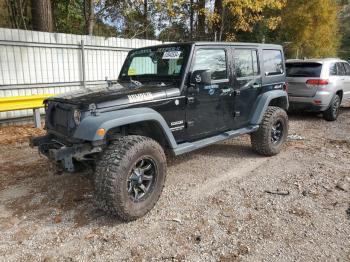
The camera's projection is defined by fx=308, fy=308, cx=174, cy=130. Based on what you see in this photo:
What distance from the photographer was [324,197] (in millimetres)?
3900

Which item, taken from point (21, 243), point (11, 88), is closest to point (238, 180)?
point (21, 243)

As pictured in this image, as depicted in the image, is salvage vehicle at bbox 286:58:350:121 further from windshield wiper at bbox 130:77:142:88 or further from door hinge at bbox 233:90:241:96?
windshield wiper at bbox 130:77:142:88

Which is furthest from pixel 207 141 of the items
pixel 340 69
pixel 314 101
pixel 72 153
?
pixel 340 69

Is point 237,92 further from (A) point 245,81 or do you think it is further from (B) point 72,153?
(B) point 72,153

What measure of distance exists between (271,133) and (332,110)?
4029 millimetres

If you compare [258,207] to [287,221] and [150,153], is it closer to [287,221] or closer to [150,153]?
[287,221]

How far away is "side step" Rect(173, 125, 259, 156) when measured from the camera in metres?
3.94

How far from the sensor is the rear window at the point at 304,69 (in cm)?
814

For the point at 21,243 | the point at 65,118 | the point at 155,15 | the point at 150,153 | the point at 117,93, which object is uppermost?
the point at 155,15

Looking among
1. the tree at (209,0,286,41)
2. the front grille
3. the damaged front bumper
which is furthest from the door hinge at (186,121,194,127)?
the tree at (209,0,286,41)

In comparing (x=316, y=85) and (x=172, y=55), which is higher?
(x=172, y=55)

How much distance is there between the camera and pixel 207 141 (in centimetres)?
440

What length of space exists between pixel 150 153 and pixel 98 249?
1.11 metres

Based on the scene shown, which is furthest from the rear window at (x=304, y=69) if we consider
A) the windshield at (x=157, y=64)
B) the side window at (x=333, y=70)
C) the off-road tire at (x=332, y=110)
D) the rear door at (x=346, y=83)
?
the windshield at (x=157, y=64)
